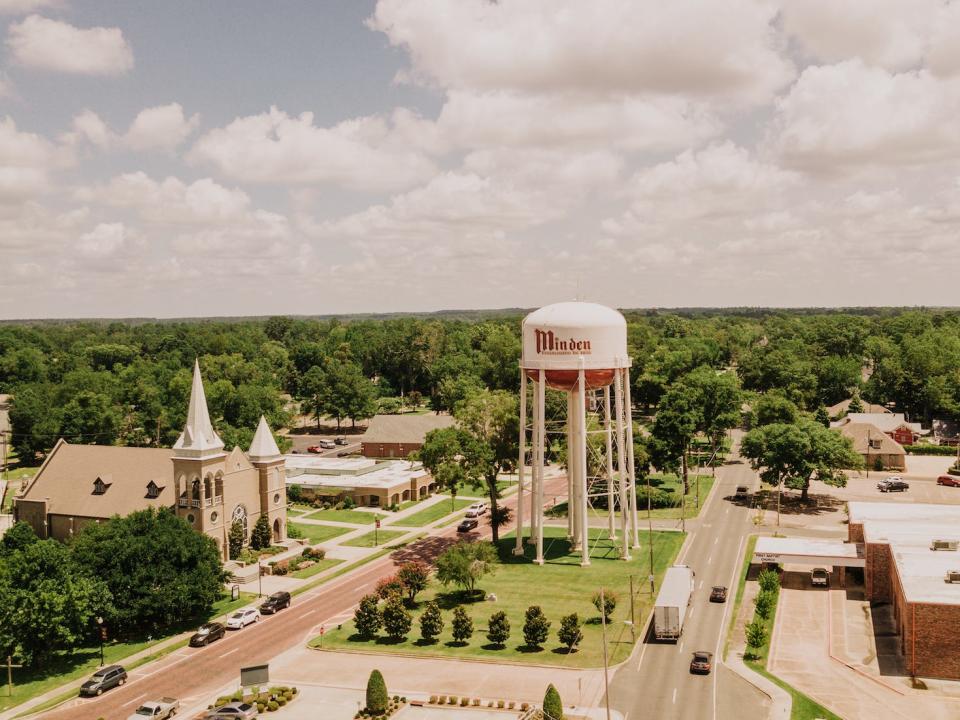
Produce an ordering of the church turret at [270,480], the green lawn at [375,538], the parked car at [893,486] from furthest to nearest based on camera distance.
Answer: the parked car at [893,486]
the green lawn at [375,538]
the church turret at [270,480]

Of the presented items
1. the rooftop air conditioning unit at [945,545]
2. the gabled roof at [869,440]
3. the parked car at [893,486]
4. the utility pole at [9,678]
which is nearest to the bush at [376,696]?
the utility pole at [9,678]

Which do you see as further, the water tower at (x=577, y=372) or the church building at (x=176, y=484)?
the church building at (x=176, y=484)

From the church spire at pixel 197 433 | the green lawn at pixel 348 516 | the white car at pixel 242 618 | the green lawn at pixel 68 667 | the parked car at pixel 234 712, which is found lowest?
the green lawn at pixel 68 667

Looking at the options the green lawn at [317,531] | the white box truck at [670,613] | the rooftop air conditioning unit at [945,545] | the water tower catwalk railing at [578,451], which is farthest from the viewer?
the green lawn at [317,531]

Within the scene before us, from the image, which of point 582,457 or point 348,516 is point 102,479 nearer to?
point 348,516

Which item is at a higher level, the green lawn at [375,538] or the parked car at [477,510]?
the parked car at [477,510]

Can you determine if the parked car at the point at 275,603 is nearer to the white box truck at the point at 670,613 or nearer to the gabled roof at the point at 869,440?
the white box truck at the point at 670,613

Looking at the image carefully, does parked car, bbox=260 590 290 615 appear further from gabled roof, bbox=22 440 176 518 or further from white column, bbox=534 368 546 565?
white column, bbox=534 368 546 565

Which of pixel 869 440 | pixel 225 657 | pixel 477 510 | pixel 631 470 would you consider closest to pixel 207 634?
pixel 225 657
